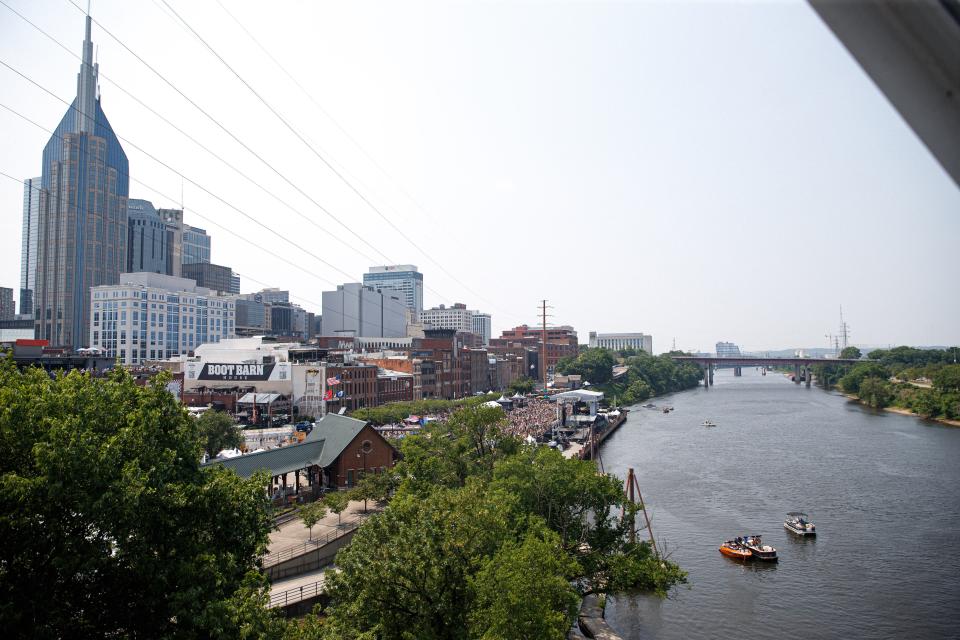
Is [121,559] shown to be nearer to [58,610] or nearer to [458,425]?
[58,610]

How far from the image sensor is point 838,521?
31.9 metres

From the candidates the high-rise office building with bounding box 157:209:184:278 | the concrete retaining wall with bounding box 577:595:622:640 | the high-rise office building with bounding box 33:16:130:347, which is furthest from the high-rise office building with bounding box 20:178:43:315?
the concrete retaining wall with bounding box 577:595:622:640

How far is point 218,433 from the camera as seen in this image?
40.6 metres


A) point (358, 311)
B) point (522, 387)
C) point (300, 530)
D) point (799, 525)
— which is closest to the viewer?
point (300, 530)

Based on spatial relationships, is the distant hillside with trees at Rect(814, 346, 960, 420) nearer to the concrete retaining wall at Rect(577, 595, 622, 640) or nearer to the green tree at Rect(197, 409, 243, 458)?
the concrete retaining wall at Rect(577, 595, 622, 640)

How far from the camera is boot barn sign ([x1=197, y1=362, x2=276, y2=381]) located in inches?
2464

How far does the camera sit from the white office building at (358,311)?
524 ft

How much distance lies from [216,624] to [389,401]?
195ft

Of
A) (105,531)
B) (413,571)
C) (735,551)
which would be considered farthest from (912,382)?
(105,531)

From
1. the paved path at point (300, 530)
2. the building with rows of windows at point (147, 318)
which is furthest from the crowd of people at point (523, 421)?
the building with rows of windows at point (147, 318)

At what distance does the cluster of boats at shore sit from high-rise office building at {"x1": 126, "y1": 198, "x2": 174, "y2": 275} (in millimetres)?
177159

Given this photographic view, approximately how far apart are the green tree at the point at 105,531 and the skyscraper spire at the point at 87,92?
187 meters

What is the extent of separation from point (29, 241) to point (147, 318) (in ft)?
325

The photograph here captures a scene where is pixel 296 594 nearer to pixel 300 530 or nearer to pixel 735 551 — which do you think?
pixel 300 530
